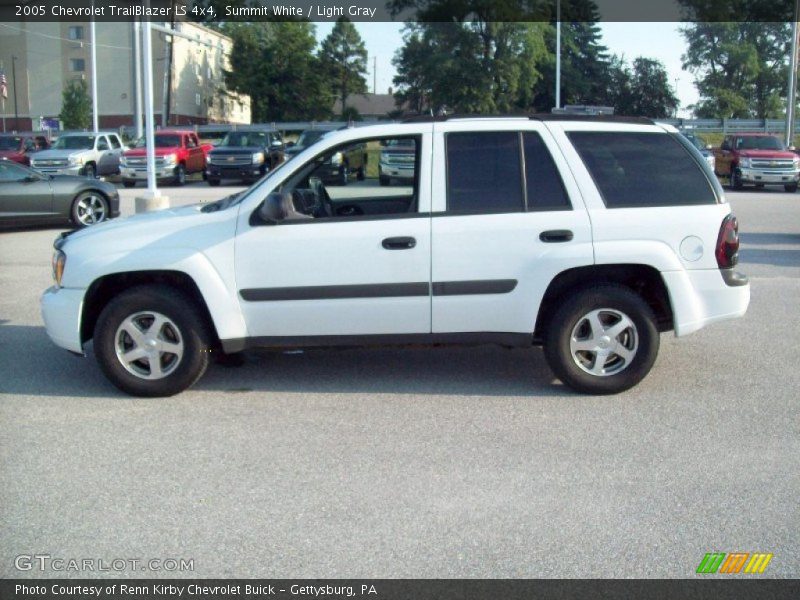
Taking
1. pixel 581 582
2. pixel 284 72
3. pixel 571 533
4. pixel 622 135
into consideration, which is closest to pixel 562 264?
Answer: pixel 622 135

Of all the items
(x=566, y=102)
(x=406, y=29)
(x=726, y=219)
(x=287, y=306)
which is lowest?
(x=287, y=306)

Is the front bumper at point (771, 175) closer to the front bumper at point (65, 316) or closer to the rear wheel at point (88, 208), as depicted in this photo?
the rear wheel at point (88, 208)

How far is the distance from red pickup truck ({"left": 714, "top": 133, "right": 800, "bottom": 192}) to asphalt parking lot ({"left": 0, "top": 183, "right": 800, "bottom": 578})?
2326 cm

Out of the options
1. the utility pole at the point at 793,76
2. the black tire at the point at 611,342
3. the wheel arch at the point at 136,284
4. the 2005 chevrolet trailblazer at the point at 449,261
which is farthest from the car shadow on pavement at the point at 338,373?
the utility pole at the point at 793,76

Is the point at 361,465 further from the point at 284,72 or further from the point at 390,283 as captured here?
the point at 284,72

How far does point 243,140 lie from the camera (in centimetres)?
3180

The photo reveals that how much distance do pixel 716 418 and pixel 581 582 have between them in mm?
2579

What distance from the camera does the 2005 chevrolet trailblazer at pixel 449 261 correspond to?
618 cm

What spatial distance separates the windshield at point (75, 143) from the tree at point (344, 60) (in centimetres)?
5103

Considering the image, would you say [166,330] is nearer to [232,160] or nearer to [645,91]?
[232,160]

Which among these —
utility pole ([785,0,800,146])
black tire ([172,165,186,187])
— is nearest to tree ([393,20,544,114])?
utility pole ([785,0,800,146])

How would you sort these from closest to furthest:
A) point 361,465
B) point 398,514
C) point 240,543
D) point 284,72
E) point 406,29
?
point 240,543
point 398,514
point 361,465
point 406,29
point 284,72

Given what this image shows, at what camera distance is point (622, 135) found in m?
6.47

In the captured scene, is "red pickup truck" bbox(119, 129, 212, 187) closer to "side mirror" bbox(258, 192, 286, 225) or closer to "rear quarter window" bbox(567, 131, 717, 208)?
"side mirror" bbox(258, 192, 286, 225)
